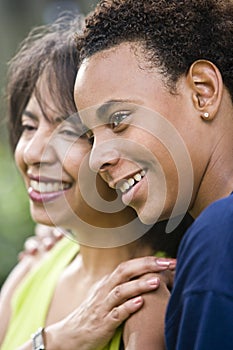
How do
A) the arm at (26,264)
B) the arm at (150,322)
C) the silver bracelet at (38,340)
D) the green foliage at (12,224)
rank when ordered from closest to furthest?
the arm at (150,322) → the silver bracelet at (38,340) → the arm at (26,264) → the green foliage at (12,224)

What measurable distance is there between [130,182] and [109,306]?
44 cm

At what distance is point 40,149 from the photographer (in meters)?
2.82

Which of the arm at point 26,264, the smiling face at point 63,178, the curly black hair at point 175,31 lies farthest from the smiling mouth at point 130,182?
the arm at point 26,264

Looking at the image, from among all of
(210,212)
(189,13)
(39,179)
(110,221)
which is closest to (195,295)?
(210,212)

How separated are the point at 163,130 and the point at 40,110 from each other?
860mm

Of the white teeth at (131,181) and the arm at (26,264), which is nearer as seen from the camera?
the white teeth at (131,181)

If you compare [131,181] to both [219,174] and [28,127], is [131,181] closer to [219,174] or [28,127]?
[219,174]

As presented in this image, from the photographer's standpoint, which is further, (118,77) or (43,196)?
(43,196)

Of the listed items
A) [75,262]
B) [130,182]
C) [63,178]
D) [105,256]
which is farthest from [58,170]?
[130,182]

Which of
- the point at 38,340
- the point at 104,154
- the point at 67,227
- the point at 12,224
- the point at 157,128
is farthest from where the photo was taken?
the point at 12,224

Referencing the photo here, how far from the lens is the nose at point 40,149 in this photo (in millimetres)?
2805

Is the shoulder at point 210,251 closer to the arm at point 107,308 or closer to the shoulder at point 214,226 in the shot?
the shoulder at point 214,226

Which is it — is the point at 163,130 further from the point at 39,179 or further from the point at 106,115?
the point at 39,179

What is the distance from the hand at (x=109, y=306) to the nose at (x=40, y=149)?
0.54 m
